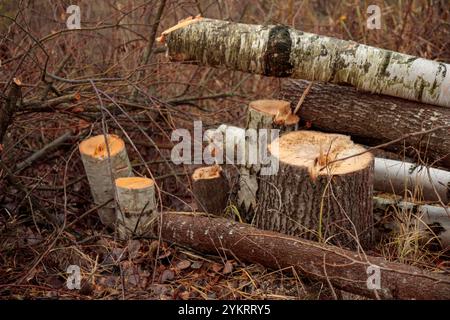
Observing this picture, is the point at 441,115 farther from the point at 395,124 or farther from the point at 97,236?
the point at 97,236

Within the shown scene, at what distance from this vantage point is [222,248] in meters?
3.97

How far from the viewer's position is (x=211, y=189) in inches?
173

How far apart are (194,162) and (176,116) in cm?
43

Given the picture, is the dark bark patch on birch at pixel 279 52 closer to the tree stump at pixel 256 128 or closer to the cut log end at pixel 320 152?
the tree stump at pixel 256 128

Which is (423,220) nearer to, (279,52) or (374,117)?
(374,117)

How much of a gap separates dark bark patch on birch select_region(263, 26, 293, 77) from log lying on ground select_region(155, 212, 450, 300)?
42.9 inches

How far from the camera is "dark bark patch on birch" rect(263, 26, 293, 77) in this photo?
14.0 feet

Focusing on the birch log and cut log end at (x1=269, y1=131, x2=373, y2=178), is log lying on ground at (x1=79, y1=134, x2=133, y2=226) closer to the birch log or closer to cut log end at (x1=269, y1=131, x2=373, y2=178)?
the birch log

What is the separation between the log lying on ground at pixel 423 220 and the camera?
162 inches

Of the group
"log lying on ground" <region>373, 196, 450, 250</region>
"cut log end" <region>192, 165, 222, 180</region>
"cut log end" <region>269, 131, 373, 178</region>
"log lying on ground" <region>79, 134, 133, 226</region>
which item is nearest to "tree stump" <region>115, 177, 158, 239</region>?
"log lying on ground" <region>79, 134, 133, 226</region>

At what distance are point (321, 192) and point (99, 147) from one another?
64.8 inches

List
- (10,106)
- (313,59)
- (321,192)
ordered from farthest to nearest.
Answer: (313,59) < (10,106) < (321,192)

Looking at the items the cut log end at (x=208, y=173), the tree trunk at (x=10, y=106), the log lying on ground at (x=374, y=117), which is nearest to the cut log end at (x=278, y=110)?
the log lying on ground at (x=374, y=117)

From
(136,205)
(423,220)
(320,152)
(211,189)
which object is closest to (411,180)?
(423,220)
